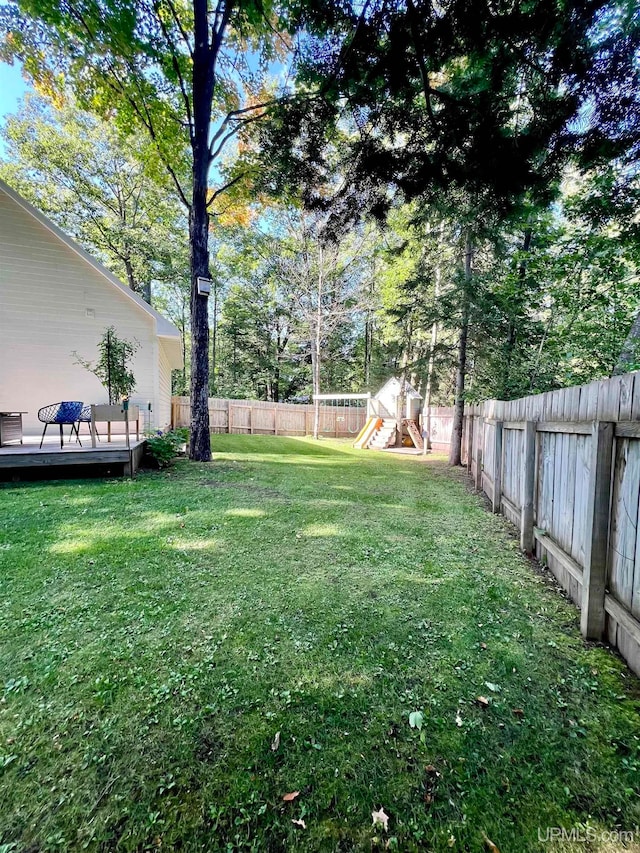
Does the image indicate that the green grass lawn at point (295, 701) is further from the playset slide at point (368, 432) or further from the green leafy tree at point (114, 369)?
the playset slide at point (368, 432)

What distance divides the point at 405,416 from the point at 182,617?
551 inches

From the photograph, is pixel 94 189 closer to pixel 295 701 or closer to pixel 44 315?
pixel 44 315

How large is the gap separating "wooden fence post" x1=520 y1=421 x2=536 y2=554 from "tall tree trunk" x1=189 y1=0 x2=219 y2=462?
6.05 metres

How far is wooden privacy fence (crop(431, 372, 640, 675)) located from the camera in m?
1.90

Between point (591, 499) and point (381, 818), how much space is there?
1940mm

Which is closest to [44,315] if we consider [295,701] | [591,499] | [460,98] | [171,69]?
[171,69]

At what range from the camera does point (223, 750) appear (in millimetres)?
1446

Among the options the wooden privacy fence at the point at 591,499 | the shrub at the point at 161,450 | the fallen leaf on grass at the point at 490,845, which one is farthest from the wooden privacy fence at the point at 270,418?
the fallen leaf on grass at the point at 490,845

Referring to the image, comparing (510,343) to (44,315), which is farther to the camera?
(510,343)

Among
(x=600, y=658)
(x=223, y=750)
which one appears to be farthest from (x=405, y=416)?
(x=223, y=750)

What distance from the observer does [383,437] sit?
15117mm

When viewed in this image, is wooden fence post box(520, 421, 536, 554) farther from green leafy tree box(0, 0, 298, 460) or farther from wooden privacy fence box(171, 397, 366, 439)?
wooden privacy fence box(171, 397, 366, 439)

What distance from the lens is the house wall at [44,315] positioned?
8.45 meters

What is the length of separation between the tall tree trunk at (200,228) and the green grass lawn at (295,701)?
4.30 m
